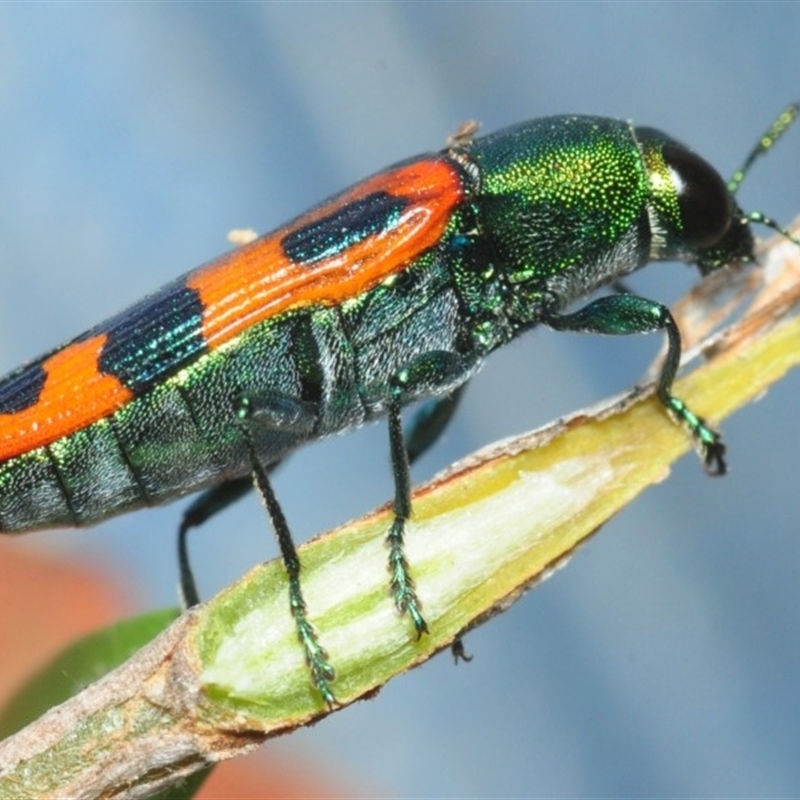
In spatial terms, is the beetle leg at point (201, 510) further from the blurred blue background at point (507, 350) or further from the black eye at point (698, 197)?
the blurred blue background at point (507, 350)

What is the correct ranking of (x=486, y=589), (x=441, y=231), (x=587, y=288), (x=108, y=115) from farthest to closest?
(x=108, y=115) < (x=587, y=288) < (x=441, y=231) < (x=486, y=589)

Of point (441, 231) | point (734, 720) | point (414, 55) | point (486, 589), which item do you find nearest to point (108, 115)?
point (414, 55)

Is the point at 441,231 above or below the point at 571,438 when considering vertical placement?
above

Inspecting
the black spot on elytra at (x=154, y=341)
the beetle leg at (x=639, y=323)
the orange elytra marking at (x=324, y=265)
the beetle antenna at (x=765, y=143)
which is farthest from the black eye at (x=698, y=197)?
the black spot on elytra at (x=154, y=341)

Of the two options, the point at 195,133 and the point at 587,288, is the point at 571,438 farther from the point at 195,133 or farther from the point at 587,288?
the point at 195,133

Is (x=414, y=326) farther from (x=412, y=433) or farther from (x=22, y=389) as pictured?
(x=22, y=389)

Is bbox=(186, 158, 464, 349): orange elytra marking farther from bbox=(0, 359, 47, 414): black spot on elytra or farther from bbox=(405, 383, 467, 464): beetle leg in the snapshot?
bbox=(405, 383, 467, 464): beetle leg

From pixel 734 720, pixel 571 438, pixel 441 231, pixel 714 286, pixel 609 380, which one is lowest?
pixel 734 720

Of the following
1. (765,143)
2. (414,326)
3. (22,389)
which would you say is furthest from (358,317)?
(765,143)
